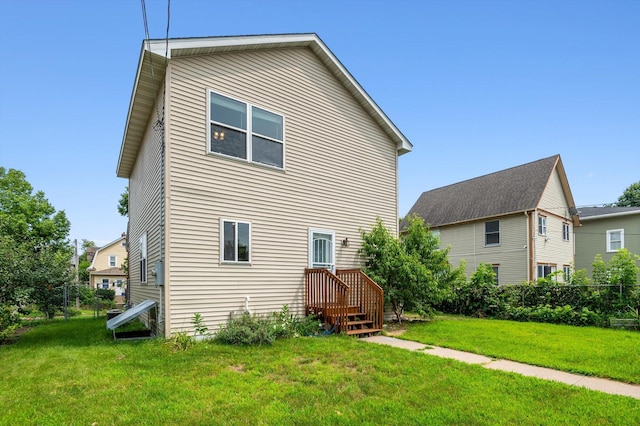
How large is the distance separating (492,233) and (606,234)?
25.8 ft

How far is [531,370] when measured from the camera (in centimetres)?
560

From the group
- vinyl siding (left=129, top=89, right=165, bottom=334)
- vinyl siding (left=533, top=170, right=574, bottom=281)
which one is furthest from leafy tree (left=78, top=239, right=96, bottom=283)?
vinyl siding (left=533, top=170, right=574, bottom=281)

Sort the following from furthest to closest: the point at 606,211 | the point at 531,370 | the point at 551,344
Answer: the point at 606,211 → the point at 551,344 → the point at 531,370

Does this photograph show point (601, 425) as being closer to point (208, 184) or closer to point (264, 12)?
point (208, 184)

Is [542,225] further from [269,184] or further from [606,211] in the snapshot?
[269,184]

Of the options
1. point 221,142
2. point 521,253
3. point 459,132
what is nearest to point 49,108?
point 221,142

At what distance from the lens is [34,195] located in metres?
30.8

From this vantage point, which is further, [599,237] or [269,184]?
[599,237]

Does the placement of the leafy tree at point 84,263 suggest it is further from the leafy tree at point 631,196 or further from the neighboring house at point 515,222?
the leafy tree at point 631,196

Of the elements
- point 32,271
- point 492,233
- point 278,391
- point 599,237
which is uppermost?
point 492,233

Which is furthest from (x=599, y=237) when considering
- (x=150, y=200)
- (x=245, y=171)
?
(x=150, y=200)

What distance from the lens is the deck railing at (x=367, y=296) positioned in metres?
9.10

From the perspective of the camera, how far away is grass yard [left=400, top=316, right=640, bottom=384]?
5770 millimetres

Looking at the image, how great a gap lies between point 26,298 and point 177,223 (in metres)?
4.05
